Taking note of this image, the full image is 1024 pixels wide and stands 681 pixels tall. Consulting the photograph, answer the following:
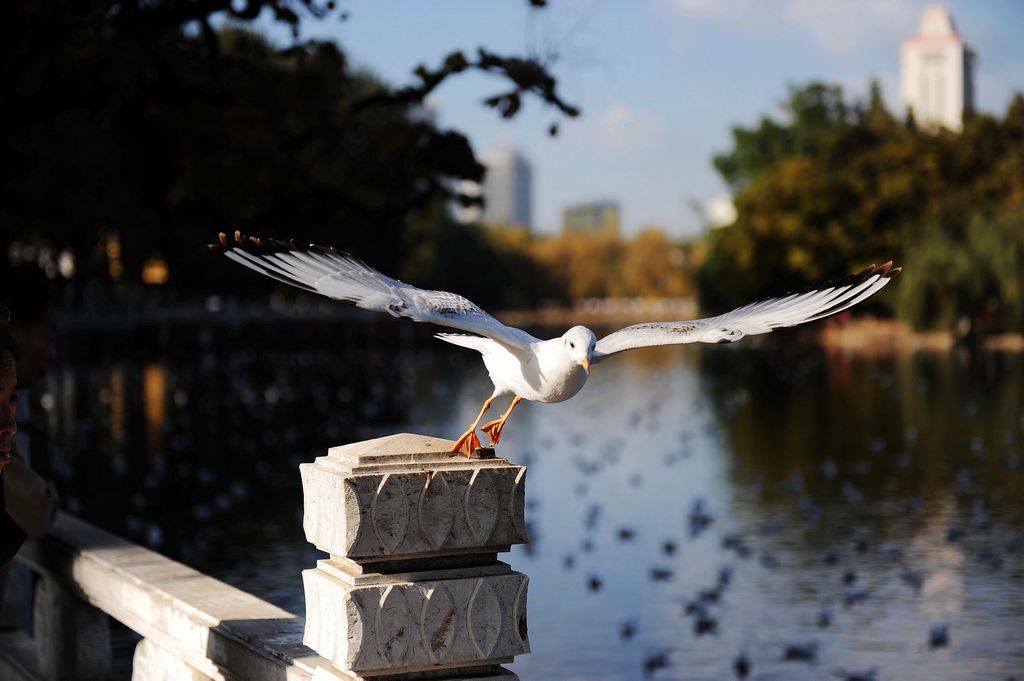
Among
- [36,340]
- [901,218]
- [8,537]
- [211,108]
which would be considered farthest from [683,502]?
[901,218]

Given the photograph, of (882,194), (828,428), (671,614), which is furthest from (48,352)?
(882,194)

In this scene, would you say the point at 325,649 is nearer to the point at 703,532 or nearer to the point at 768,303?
the point at 768,303

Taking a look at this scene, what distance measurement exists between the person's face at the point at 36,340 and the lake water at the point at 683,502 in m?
2.73

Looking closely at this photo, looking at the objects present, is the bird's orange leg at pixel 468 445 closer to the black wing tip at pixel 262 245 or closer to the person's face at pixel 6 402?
the black wing tip at pixel 262 245

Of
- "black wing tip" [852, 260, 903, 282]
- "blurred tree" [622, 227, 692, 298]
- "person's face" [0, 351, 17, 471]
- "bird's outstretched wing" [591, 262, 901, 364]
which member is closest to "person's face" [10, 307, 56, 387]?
"person's face" [0, 351, 17, 471]

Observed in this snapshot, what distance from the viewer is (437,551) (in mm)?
3617

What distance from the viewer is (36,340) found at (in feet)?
18.6

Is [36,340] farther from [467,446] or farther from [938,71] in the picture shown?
[938,71]

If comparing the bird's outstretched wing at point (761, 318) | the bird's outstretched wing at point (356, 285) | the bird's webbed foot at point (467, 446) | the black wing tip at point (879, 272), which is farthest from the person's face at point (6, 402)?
the black wing tip at point (879, 272)

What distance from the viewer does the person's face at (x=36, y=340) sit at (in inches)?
221

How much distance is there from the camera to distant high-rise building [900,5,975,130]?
152 metres

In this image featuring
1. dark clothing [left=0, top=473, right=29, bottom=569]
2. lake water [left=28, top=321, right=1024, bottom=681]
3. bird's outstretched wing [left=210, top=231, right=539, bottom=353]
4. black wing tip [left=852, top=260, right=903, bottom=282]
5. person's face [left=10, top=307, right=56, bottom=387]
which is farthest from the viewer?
lake water [left=28, top=321, right=1024, bottom=681]

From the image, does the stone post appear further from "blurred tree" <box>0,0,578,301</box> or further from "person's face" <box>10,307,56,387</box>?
"blurred tree" <box>0,0,578,301</box>

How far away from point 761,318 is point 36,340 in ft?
10.4
